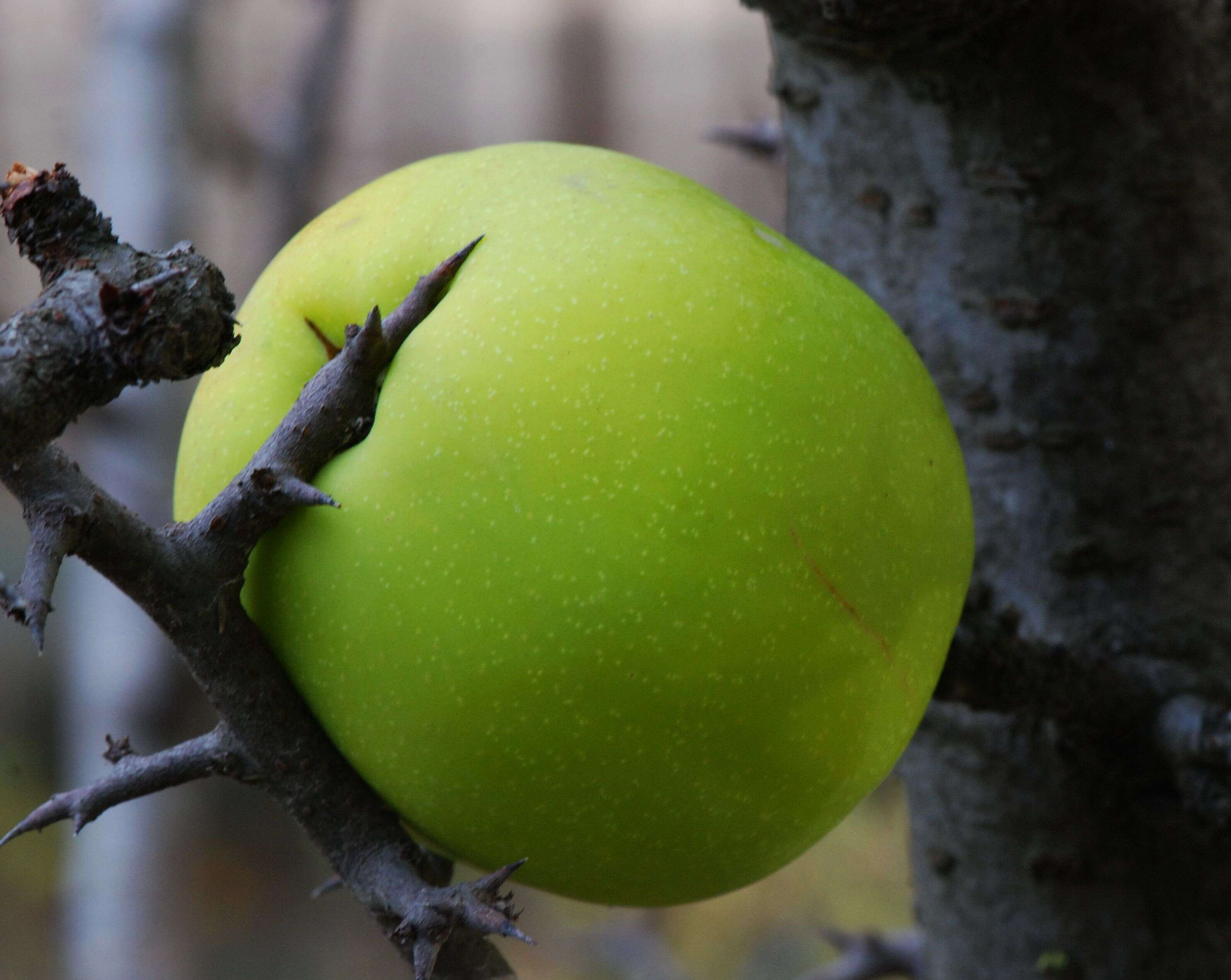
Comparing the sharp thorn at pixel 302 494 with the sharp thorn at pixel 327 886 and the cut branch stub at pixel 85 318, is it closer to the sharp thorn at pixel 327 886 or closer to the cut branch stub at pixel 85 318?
the cut branch stub at pixel 85 318

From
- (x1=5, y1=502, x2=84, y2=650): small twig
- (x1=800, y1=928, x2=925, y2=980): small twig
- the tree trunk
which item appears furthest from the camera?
(x1=800, y1=928, x2=925, y2=980): small twig

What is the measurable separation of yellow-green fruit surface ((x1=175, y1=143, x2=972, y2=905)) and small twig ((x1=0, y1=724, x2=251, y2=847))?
39 mm

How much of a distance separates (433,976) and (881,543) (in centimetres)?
26

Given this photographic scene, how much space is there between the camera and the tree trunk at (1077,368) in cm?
63

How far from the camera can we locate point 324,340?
0.49 m

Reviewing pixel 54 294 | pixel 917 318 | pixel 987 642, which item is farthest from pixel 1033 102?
pixel 54 294

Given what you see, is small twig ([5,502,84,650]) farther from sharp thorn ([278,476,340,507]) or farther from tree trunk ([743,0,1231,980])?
tree trunk ([743,0,1231,980])

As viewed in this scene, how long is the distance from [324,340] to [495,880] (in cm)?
23

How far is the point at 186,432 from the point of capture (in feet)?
1.60

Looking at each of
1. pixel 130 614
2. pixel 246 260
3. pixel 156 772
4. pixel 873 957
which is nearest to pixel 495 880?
pixel 156 772

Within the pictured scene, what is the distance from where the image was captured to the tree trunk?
63 cm

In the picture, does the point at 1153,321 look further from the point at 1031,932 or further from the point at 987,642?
the point at 1031,932

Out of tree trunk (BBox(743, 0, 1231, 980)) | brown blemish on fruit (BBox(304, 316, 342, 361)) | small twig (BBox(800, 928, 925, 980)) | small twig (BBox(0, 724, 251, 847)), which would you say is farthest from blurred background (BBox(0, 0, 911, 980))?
small twig (BBox(800, 928, 925, 980))

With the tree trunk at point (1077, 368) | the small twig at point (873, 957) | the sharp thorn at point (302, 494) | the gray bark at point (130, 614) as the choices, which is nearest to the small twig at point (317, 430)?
the sharp thorn at point (302, 494)
